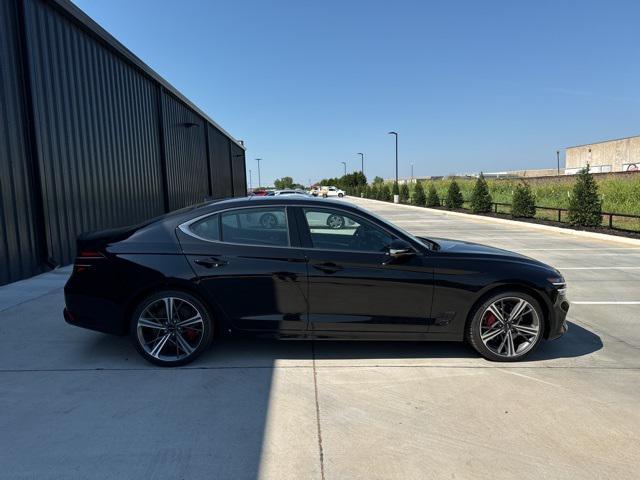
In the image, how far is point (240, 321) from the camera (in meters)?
4.11

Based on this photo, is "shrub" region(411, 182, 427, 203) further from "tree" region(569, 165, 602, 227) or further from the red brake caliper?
the red brake caliper

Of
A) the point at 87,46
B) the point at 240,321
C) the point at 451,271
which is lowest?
the point at 240,321

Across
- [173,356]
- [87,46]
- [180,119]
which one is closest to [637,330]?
[173,356]

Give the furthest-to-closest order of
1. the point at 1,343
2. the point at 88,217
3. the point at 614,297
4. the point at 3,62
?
1. the point at 88,217
2. the point at 3,62
3. the point at 614,297
4. the point at 1,343

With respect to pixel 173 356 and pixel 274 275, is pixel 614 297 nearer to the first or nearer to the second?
pixel 274 275

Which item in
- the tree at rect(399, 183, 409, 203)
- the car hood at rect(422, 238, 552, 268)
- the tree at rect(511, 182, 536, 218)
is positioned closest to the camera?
the car hood at rect(422, 238, 552, 268)

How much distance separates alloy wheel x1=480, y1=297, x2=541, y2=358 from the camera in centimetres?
419

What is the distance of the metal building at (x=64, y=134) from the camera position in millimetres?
7598

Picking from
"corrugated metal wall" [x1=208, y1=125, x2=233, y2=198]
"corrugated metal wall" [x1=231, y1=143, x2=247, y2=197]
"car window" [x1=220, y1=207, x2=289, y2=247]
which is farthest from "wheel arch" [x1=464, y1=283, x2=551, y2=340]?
"corrugated metal wall" [x1=231, y1=143, x2=247, y2=197]

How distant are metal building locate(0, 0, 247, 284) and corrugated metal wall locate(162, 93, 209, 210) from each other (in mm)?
2238

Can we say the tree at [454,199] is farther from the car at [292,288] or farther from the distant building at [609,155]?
the distant building at [609,155]

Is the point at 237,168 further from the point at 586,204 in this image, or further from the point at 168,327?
the point at 168,327

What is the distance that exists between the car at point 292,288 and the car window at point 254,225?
0.01 m

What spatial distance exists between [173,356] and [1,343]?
1.94 metres
